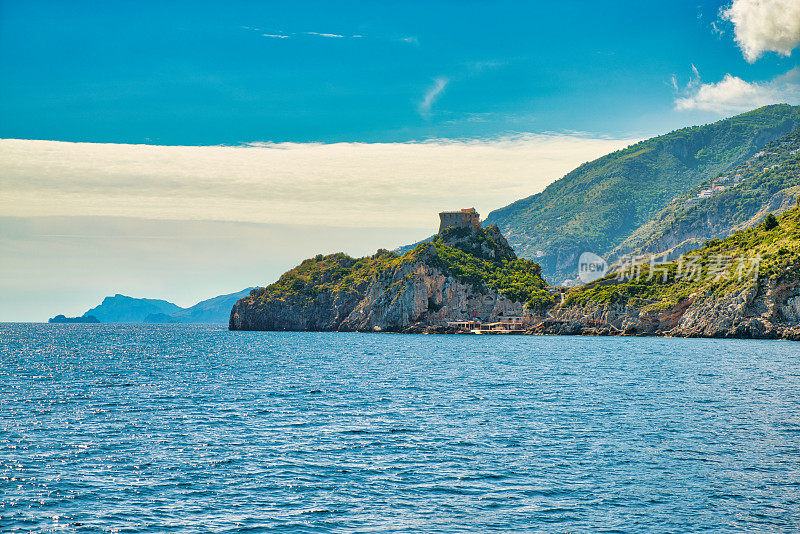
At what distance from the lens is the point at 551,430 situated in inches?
2048

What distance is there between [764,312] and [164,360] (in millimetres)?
141558

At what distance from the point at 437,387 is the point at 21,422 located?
141 feet

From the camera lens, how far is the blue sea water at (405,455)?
31.7 m

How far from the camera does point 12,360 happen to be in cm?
13588

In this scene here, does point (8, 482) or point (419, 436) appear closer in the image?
point (8, 482)

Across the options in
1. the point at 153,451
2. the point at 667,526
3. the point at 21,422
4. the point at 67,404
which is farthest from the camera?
the point at 67,404

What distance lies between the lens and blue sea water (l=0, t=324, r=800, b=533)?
1249 inches

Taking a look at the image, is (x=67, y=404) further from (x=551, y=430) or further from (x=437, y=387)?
(x=551, y=430)

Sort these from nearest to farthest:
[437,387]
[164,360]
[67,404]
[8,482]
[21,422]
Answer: [8,482]
[21,422]
[67,404]
[437,387]
[164,360]

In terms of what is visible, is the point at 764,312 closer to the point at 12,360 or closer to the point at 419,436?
the point at 419,436

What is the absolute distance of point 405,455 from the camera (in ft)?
144

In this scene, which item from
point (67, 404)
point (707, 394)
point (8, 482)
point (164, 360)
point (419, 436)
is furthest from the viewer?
point (164, 360)

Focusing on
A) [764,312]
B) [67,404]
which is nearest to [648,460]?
[67,404]

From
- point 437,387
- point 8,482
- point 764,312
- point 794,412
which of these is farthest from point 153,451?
point 764,312
